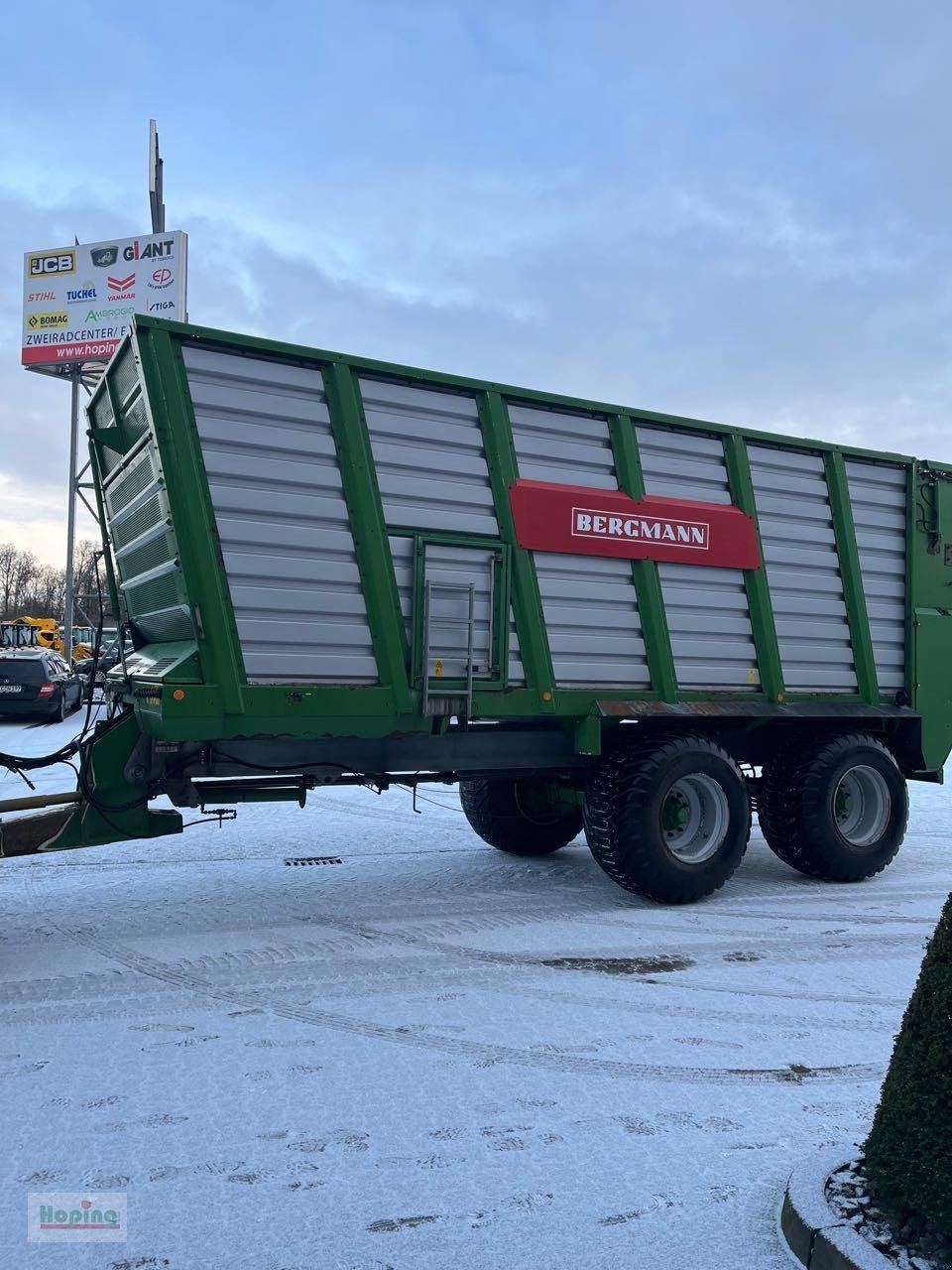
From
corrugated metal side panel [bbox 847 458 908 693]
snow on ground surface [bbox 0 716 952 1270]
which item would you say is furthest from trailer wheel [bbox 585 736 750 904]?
corrugated metal side panel [bbox 847 458 908 693]

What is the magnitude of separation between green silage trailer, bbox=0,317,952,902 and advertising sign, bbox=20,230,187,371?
3299 centimetres

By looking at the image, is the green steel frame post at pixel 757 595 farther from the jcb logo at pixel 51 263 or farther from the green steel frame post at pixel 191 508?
the jcb logo at pixel 51 263

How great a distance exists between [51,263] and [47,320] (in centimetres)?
242

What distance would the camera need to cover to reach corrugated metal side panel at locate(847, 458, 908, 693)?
7871 millimetres

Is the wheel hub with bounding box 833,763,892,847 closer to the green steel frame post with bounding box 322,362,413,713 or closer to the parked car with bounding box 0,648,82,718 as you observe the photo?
the green steel frame post with bounding box 322,362,413,713

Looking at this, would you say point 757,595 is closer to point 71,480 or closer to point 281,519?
point 281,519

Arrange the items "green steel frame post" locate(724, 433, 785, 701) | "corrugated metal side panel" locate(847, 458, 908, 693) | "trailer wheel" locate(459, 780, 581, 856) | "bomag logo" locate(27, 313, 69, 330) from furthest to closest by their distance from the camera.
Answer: "bomag logo" locate(27, 313, 69, 330), "trailer wheel" locate(459, 780, 581, 856), "corrugated metal side panel" locate(847, 458, 908, 693), "green steel frame post" locate(724, 433, 785, 701)

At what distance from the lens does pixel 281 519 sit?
5707 millimetres

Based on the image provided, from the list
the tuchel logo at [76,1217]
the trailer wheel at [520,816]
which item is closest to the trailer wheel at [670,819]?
the trailer wheel at [520,816]

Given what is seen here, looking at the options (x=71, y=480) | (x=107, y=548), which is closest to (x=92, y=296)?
(x=71, y=480)

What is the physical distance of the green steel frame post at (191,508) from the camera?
5.44 meters

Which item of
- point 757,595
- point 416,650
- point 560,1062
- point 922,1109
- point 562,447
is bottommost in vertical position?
point 560,1062

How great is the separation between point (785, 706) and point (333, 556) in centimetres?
362

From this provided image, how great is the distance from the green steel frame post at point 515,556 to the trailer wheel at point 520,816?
187 cm
